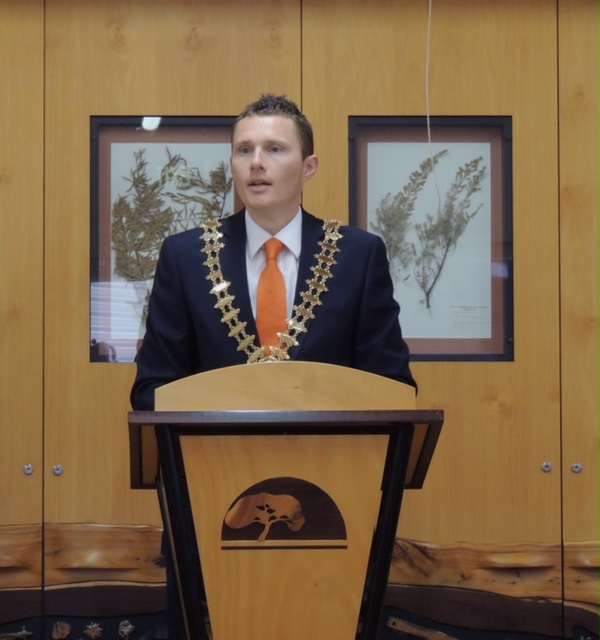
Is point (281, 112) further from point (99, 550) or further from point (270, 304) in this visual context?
point (99, 550)

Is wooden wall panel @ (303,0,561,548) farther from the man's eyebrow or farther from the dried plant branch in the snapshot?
the man's eyebrow

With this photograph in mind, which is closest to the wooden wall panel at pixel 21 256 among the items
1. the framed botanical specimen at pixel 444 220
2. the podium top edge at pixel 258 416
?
the framed botanical specimen at pixel 444 220

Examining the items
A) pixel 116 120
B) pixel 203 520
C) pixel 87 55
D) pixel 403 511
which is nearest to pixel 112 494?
pixel 403 511

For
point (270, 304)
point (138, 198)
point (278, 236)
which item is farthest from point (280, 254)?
point (138, 198)

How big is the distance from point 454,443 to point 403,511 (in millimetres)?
289

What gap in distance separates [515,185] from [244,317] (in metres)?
1.49

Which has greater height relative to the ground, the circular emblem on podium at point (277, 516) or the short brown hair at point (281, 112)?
the short brown hair at point (281, 112)

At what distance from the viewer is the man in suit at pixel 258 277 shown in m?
2.42

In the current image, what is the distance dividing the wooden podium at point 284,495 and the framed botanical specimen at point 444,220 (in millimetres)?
1675

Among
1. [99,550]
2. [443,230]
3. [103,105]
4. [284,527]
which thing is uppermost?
[103,105]

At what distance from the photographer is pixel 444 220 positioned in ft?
11.9

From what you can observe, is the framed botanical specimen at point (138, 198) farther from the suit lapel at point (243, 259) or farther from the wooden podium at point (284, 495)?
the wooden podium at point (284, 495)

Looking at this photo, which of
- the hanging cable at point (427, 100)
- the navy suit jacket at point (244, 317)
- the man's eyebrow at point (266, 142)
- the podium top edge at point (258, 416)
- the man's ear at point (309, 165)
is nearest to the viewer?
the podium top edge at point (258, 416)

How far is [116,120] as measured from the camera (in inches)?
140
